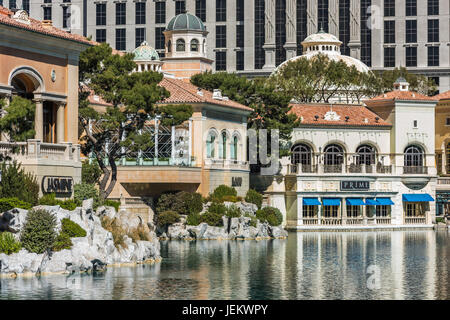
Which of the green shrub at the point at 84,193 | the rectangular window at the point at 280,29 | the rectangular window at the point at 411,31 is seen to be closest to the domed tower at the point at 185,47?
the rectangular window at the point at 280,29

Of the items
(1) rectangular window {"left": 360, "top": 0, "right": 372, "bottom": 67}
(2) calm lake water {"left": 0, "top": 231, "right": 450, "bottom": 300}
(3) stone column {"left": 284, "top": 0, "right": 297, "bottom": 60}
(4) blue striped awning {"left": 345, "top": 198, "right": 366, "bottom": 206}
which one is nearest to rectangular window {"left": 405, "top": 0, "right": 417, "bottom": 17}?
(1) rectangular window {"left": 360, "top": 0, "right": 372, "bottom": 67}

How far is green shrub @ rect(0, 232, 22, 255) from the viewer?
163 ft

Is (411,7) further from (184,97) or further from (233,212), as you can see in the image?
(233,212)

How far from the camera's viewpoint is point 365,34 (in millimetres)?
162625

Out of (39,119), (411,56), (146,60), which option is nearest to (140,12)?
(411,56)

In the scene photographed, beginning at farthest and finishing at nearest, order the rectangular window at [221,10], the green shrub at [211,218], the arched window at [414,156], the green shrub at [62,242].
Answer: the rectangular window at [221,10], the arched window at [414,156], the green shrub at [211,218], the green shrub at [62,242]

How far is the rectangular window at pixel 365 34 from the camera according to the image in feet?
532

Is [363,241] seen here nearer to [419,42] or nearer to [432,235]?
[432,235]

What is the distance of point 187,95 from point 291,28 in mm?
73189

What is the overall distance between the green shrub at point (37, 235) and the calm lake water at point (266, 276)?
5.25 feet

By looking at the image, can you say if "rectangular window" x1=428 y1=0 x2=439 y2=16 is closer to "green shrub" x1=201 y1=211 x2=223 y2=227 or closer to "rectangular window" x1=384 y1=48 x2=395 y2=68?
"rectangular window" x1=384 y1=48 x2=395 y2=68

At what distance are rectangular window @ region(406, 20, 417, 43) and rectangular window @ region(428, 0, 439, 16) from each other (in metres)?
2.57

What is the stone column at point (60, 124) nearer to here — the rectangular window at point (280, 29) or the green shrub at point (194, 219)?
the green shrub at point (194, 219)
